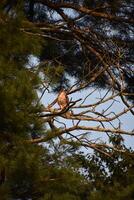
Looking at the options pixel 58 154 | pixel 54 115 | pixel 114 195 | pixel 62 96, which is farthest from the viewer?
pixel 62 96

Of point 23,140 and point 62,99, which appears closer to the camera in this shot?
point 23,140

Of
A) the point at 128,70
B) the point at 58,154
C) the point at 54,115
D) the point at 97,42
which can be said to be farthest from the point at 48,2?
the point at 58,154

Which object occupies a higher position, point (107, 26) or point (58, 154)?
point (107, 26)

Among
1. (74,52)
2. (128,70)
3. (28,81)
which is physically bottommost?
(28,81)

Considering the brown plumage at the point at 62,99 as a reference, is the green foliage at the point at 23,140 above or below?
below

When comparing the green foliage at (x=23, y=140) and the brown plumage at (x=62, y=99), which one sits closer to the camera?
the green foliage at (x=23, y=140)

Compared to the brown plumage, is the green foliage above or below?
below

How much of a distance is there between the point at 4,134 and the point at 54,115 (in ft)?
3.76

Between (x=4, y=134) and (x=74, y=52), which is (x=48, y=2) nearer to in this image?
(x=74, y=52)

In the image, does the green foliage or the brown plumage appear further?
the brown plumage

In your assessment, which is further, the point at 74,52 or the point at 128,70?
the point at 74,52

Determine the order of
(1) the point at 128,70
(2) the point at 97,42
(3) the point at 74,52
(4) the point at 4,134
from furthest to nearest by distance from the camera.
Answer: (3) the point at 74,52 < (1) the point at 128,70 < (2) the point at 97,42 < (4) the point at 4,134

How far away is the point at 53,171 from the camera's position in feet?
9.42

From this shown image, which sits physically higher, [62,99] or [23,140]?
[62,99]
